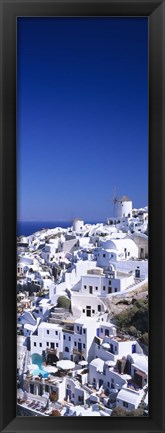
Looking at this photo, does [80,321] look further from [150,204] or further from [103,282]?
[150,204]

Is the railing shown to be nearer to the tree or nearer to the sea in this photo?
the tree

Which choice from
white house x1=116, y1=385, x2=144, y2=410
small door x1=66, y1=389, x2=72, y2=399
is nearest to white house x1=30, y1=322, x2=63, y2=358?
small door x1=66, y1=389, x2=72, y2=399

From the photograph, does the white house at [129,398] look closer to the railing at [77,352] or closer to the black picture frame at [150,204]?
the black picture frame at [150,204]

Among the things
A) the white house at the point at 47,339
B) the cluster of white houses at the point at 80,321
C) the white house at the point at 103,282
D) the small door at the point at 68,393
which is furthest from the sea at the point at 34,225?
the small door at the point at 68,393

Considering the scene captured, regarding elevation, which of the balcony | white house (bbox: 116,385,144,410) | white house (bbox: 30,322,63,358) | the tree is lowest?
white house (bbox: 116,385,144,410)

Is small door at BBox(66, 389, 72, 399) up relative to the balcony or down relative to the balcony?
down
